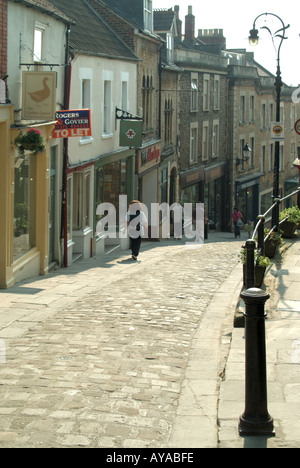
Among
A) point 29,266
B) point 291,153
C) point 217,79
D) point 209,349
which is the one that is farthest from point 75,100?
point 291,153

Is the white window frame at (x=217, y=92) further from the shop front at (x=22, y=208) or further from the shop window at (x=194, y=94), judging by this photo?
the shop front at (x=22, y=208)

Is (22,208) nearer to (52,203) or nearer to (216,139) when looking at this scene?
(52,203)

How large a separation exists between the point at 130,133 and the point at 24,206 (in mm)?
9141

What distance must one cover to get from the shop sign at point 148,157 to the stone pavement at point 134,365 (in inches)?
551

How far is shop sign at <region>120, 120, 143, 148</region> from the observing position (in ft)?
78.6

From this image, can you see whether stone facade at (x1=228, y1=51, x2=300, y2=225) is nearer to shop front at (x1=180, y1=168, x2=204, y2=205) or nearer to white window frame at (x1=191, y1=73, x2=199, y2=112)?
shop front at (x1=180, y1=168, x2=204, y2=205)

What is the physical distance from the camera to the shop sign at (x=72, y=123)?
16453 millimetres

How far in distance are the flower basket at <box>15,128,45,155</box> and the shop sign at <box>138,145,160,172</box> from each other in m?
13.6

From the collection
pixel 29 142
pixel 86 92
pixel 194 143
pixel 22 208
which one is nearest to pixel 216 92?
pixel 194 143

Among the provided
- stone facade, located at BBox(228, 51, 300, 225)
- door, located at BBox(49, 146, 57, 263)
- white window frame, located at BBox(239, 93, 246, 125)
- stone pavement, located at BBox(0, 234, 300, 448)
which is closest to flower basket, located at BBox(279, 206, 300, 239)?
stone pavement, located at BBox(0, 234, 300, 448)

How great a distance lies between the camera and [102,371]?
812cm

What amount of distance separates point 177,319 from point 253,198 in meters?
39.1

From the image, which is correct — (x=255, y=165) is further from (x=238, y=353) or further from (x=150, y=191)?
(x=238, y=353)

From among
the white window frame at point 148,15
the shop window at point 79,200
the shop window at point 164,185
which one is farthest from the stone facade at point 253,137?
the shop window at point 79,200
